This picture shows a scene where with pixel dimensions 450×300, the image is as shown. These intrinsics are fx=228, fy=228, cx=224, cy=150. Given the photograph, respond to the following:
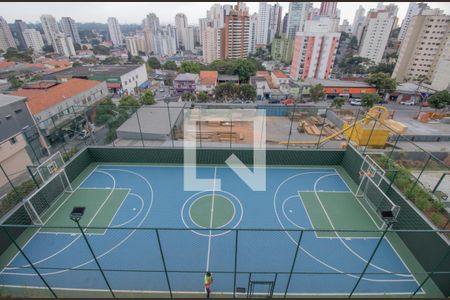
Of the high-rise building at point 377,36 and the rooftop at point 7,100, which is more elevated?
the high-rise building at point 377,36

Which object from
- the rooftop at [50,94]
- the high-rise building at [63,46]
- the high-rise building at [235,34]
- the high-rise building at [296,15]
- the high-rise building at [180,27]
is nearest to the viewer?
the rooftop at [50,94]

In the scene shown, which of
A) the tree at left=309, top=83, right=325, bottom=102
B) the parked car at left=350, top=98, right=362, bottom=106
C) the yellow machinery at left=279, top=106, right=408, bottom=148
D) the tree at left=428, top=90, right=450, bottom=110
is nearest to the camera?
the yellow machinery at left=279, top=106, right=408, bottom=148

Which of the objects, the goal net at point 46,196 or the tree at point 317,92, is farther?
the tree at point 317,92

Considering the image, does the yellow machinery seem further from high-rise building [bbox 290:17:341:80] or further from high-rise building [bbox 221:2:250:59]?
high-rise building [bbox 221:2:250:59]

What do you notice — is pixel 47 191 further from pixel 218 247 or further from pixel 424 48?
pixel 424 48

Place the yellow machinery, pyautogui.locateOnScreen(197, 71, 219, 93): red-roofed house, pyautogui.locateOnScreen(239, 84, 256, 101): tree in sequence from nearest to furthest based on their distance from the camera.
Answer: the yellow machinery, pyautogui.locateOnScreen(239, 84, 256, 101): tree, pyautogui.locateOnScreen(197, 71, 219, 93): red-roofed house

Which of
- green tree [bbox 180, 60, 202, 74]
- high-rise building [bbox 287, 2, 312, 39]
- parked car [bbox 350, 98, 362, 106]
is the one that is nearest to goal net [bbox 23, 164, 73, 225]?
parked car [bbox 350, 98, 362, 106]

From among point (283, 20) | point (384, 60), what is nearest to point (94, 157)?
point (384, 60)

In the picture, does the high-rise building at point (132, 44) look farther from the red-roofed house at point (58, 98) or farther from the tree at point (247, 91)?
the tree at point (247, 91)

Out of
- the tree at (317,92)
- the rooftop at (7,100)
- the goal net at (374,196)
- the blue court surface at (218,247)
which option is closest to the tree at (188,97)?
the tree at (317,92)
